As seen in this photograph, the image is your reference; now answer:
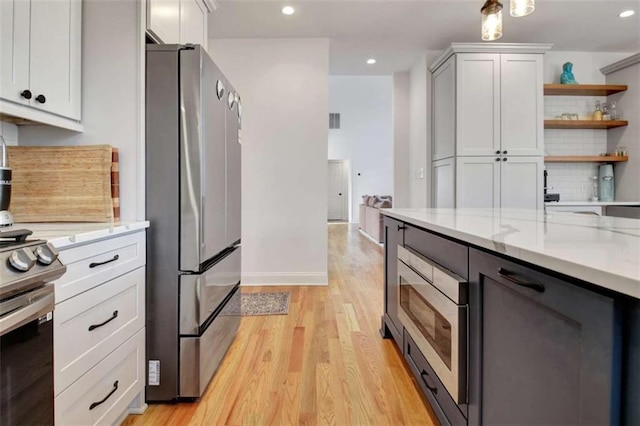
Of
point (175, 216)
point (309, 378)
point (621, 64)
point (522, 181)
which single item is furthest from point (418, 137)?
point (175, 216)

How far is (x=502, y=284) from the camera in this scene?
3.04 ft

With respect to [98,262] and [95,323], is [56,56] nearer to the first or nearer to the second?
[98,262]

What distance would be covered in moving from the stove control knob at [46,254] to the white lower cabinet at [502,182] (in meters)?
3.44

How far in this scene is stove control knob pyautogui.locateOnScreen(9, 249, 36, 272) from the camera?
81 cm

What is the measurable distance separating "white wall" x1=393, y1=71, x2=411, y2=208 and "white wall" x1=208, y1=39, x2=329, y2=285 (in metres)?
1.47

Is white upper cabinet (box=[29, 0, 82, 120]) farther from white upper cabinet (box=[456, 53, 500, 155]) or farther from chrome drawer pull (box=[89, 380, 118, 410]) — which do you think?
white upper cabinet (box=[456, 53, 500, 155])

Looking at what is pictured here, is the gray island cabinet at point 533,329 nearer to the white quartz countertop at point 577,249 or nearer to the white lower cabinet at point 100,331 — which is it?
the white quartz countertop at point 577,249

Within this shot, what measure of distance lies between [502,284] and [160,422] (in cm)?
153

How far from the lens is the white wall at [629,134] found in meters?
3.90

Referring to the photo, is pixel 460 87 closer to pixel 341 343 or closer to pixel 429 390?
pixel 341 343

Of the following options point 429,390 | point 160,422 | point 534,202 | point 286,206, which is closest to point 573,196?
Result: point 534,202

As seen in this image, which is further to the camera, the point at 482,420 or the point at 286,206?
the point at 286,206

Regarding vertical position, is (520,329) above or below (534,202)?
below

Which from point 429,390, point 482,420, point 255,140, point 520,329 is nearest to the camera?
point 520,329
